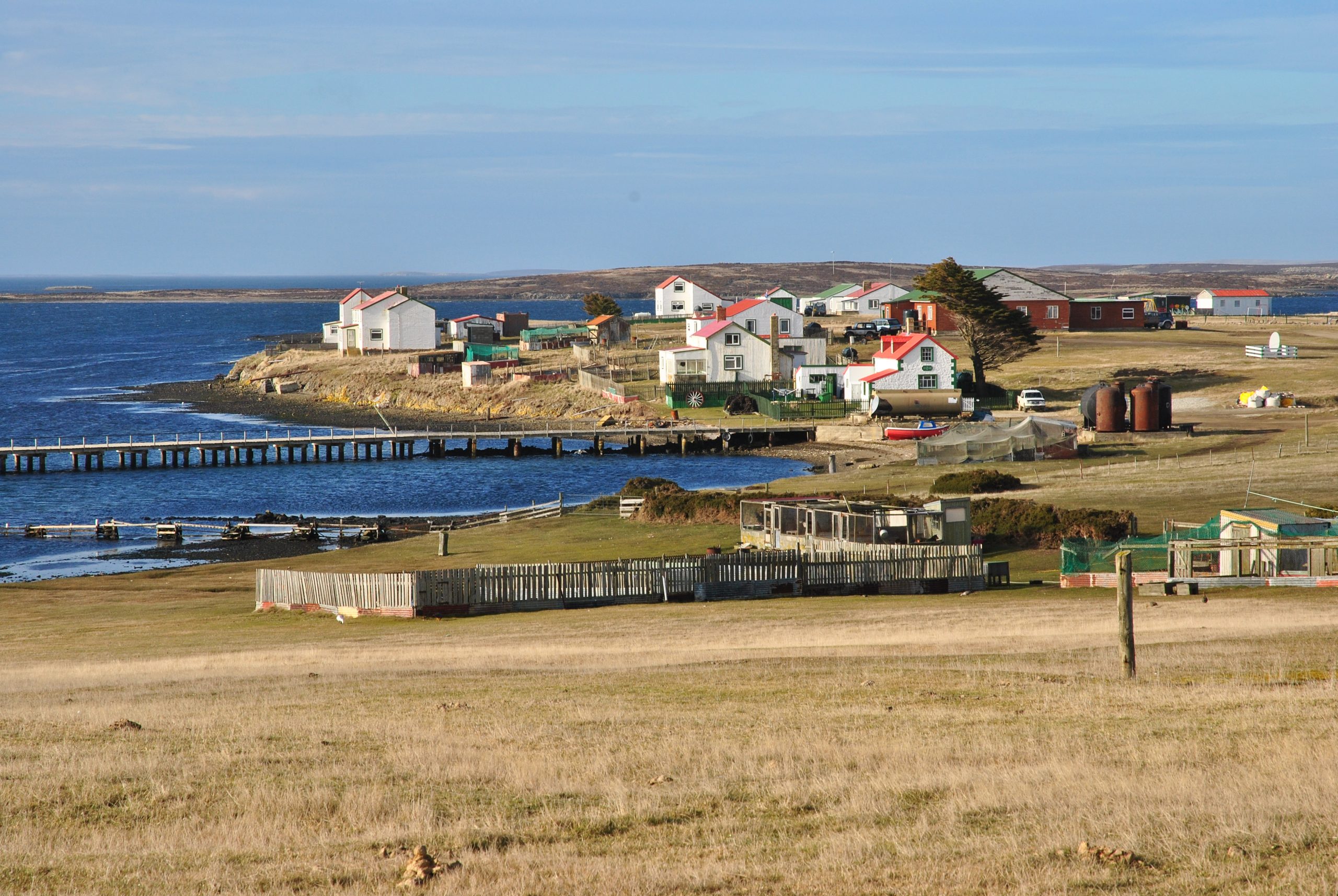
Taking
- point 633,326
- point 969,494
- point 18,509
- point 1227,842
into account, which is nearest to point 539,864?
point 1227,842

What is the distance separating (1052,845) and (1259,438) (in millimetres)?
61492

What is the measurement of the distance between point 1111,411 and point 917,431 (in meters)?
13.9

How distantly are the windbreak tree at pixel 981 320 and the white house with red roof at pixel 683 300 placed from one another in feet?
175

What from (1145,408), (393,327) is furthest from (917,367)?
(393,327)

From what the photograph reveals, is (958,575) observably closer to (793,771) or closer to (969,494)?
(969,494)

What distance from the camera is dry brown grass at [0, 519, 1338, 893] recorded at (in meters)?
11.4

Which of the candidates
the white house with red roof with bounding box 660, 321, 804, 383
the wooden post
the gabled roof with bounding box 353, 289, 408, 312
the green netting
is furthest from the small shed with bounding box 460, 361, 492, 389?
the wooden post

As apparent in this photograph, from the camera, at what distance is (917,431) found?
84.1 meters

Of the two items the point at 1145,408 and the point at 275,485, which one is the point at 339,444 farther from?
the point at 1145,408

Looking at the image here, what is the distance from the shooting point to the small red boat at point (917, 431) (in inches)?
3285

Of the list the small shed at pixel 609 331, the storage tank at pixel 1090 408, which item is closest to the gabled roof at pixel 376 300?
the small shed at pixel 609 331

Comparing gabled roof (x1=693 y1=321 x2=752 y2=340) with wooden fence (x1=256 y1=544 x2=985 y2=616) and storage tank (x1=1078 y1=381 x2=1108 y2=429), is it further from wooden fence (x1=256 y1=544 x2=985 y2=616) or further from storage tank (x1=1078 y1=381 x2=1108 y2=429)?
wooden fence (x1=256 y1=544 x2=985 y2=616)

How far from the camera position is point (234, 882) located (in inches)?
436

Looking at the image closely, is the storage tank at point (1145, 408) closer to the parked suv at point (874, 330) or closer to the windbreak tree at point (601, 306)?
the parked suv at point (874, 330)
